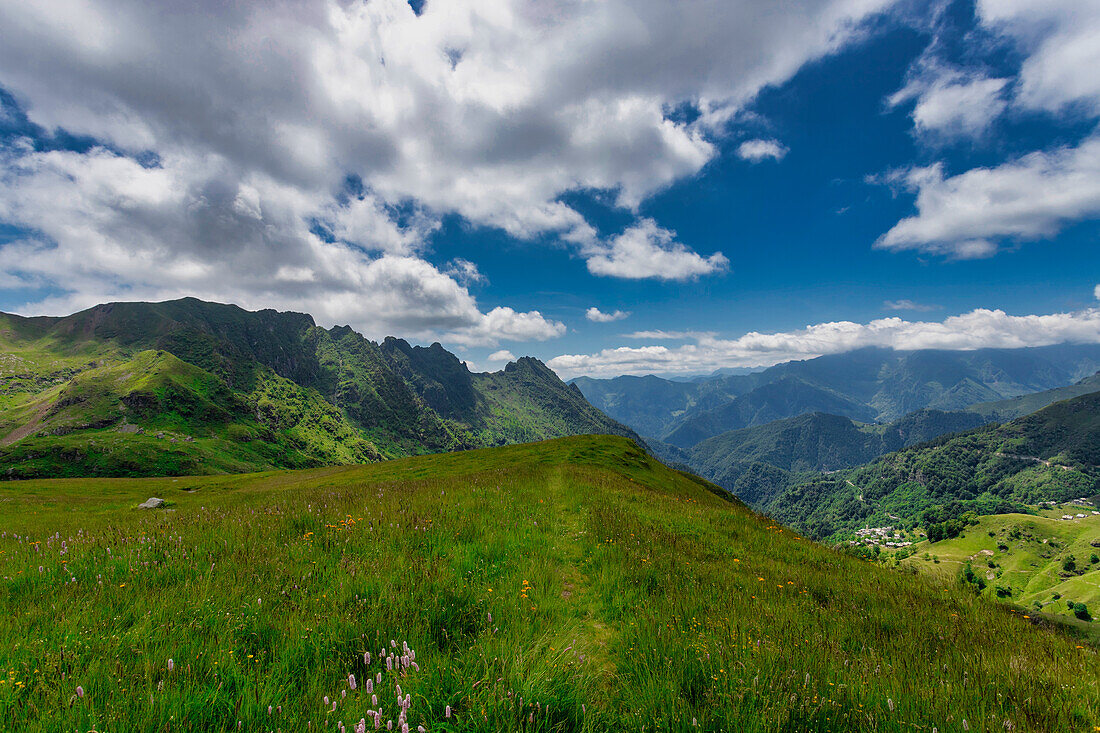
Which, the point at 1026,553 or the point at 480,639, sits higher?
the point at 480,639

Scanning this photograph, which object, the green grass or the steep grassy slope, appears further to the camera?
the green grass

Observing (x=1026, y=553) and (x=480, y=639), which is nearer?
(x=480, y=639)

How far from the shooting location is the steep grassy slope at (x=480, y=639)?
2.85 meters

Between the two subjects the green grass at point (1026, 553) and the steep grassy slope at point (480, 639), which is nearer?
the steep grassy slope at point (480, 639)

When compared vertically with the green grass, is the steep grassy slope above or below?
above

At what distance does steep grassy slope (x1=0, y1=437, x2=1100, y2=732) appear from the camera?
2854 millimetres

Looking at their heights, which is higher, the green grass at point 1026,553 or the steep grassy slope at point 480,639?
the steep grassy slope at point 480,639

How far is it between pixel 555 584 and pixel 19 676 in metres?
5.34

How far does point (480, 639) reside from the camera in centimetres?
384

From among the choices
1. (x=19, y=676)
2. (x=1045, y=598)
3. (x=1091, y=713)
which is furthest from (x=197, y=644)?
(x=1045, y=598)

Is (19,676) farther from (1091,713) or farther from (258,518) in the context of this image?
(1091,713)

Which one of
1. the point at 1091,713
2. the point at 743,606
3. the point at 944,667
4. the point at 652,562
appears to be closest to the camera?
the point at 1091,713

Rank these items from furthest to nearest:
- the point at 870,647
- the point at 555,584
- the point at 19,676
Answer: the point at 555,584 < the point at 870,647 < the point at 19,676

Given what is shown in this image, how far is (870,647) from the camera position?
186 inches
